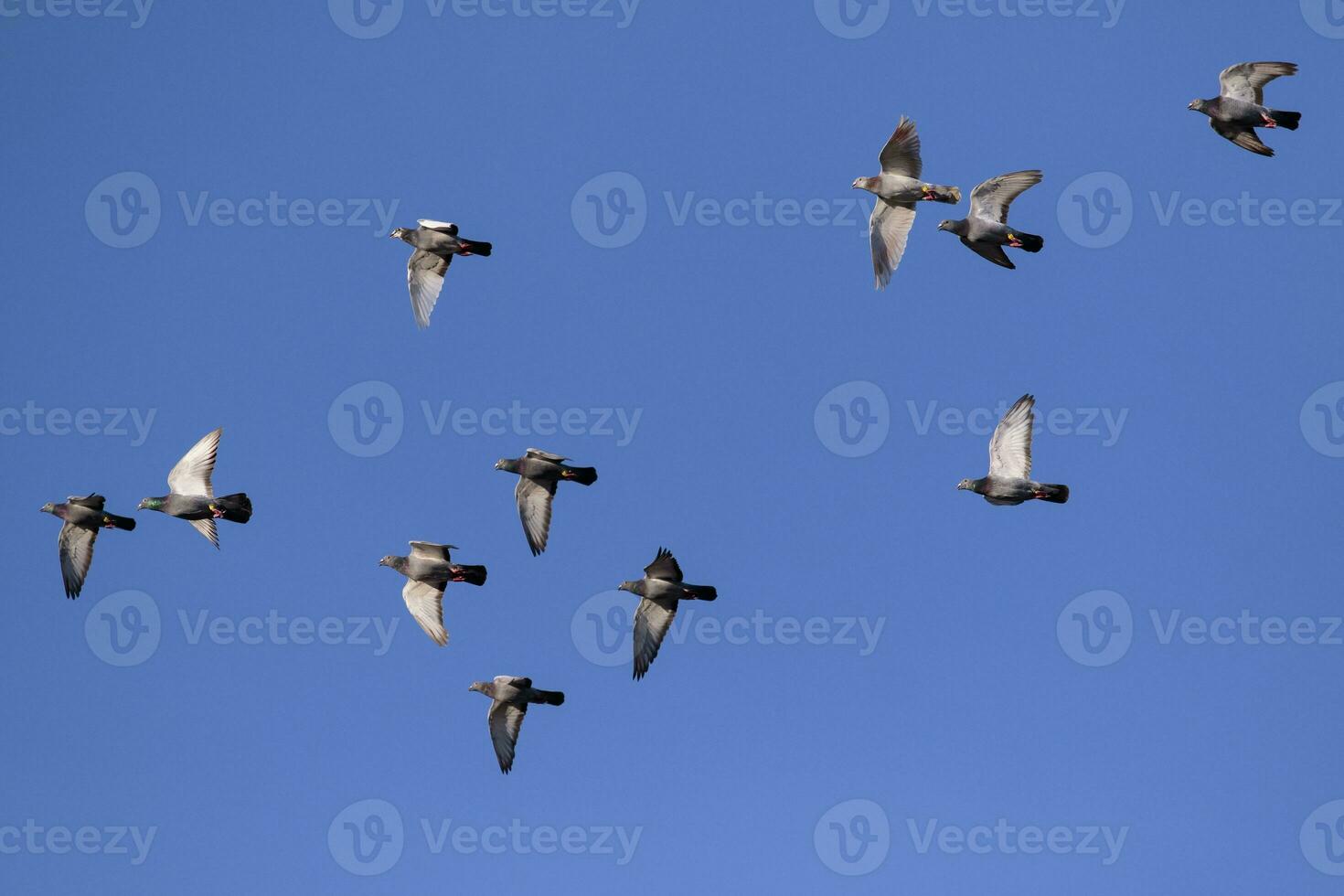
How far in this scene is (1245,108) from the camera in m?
45.8

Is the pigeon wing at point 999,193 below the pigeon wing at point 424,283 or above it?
above

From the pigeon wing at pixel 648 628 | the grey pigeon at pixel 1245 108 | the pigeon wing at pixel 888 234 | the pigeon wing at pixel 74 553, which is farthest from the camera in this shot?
the pigeon wing at pixel 74 553

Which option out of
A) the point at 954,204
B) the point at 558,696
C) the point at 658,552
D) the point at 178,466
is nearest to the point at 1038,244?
the point at 954,204

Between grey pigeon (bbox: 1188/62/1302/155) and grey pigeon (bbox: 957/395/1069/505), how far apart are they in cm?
676

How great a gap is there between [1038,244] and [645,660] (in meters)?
11.9

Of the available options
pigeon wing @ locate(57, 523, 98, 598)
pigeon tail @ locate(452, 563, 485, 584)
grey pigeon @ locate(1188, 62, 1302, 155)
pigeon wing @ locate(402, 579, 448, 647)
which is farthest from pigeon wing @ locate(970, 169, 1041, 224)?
pigeon wing @ locate(57, 523, 98, 598)

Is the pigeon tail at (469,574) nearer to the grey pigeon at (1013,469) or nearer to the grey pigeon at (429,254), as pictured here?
the grey pigeon at (429,254)

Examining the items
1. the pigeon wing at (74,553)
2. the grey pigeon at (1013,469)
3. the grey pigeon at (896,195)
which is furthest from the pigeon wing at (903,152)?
the pigeon wing at (74,553)

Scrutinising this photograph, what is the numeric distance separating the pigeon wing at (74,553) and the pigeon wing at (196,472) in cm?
350

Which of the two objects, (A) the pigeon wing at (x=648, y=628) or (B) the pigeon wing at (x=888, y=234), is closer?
(B) the pigeon wing at (x=888, y=234)

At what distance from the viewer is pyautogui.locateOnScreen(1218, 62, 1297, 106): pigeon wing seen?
45438 millimetres

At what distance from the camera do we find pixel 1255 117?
150 feet

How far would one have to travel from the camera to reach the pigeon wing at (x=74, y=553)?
1994 inches

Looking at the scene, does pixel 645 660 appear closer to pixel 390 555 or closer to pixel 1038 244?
pixel 390 555
